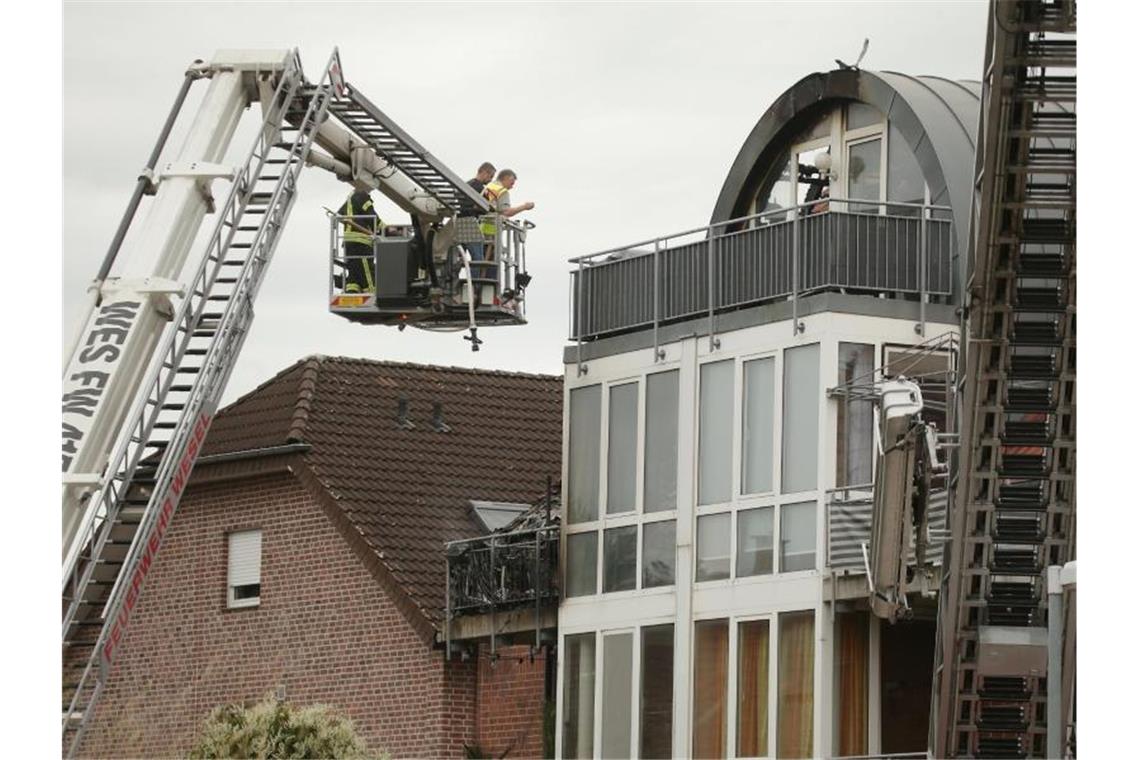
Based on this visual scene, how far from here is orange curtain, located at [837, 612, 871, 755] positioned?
24.5 meters

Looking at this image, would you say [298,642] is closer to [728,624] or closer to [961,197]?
[728,624]

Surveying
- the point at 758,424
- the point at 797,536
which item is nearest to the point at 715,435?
the point at 758,424

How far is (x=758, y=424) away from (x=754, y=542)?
1.24 m

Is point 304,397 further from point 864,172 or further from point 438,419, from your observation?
point 864,172

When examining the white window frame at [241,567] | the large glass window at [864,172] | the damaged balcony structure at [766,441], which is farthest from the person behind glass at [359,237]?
the white window frame at [241,567]

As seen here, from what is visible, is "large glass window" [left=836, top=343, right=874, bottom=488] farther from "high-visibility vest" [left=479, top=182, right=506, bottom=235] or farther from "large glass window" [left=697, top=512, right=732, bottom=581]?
"high-visibility vest" [left=479, top=182, right=506, bottom=235]

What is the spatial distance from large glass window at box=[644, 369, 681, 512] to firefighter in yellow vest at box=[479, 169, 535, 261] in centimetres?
247

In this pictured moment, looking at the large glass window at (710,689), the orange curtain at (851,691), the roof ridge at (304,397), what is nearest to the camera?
the orange curtain at (851,691)

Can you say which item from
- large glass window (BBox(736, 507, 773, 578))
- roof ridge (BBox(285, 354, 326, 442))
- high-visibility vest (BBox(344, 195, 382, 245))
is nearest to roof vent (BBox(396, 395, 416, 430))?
roof ridge (BBox(285, 354, 326, 442))

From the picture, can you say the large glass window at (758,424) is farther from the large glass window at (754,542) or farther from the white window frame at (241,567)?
the white window frame at (241,567)

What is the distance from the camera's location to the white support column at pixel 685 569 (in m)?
25.8

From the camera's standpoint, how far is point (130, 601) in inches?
784

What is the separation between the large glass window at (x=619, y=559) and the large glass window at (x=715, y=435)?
1.20m
